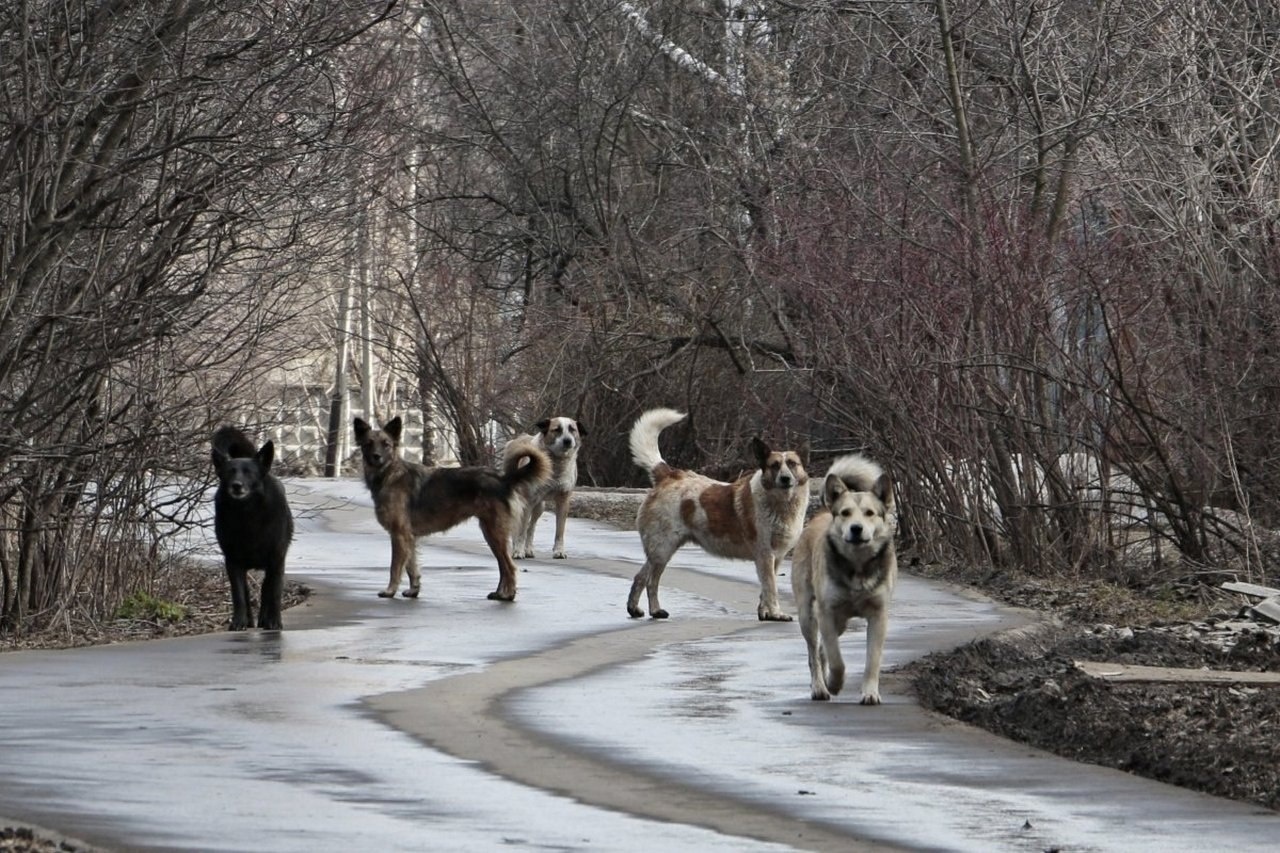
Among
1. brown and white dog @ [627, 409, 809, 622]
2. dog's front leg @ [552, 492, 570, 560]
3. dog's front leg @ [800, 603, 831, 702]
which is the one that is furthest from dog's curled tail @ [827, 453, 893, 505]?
dog's front leg @ [552, 492, 570, 560]

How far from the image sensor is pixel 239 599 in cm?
1664

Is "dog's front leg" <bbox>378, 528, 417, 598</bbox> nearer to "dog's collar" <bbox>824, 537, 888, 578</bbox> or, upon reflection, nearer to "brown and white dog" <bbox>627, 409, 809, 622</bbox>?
"brown and white dog" <bbox>627, 409, 809, 622</bbox>

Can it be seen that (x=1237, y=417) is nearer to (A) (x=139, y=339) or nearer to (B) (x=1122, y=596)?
(B) (x=1122, y=596)

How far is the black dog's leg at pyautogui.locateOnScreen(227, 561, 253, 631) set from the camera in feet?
54.4

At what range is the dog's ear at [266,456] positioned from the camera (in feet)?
54.4

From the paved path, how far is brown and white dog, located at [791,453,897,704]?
0.20m

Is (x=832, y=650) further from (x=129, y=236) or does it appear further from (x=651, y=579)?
(x=129, y=236)

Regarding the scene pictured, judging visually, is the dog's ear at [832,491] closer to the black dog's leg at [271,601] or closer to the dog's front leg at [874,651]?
the dog's front leg at [874,651]

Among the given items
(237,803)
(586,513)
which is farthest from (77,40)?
(586,513)

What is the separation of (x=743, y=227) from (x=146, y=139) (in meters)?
17.6

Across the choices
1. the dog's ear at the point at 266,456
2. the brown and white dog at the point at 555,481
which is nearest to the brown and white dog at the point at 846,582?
the dog's ear at the point at 266,456

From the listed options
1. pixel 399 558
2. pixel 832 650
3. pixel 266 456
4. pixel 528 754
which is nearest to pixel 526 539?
pixel 399 558

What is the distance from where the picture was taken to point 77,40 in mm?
14492

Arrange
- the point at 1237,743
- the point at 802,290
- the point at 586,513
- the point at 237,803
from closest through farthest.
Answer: the point at 237,803 → the point at 1237,743 → the point at 802,290 → the point at 586,513
